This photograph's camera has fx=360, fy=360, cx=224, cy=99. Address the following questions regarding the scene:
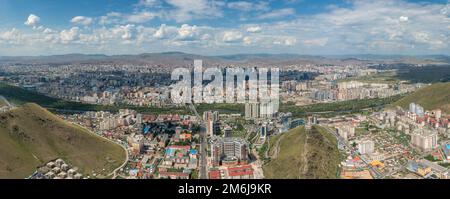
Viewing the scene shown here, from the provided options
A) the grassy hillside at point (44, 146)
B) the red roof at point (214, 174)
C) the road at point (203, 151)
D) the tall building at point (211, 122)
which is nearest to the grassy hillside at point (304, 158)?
the red roof at point (214, 174)

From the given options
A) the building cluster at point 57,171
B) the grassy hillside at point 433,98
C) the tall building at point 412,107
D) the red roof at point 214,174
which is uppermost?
the grassy hillside at point 433,98

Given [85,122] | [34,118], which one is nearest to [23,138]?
[34,118]

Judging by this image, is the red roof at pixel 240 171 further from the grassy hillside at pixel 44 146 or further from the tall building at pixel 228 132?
the tall building at pixel 228 132

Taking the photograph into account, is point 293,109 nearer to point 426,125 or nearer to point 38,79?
point 426,125

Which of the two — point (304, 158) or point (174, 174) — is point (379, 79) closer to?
point (304, 158)

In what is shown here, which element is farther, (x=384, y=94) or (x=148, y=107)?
(x=384, y=94)
